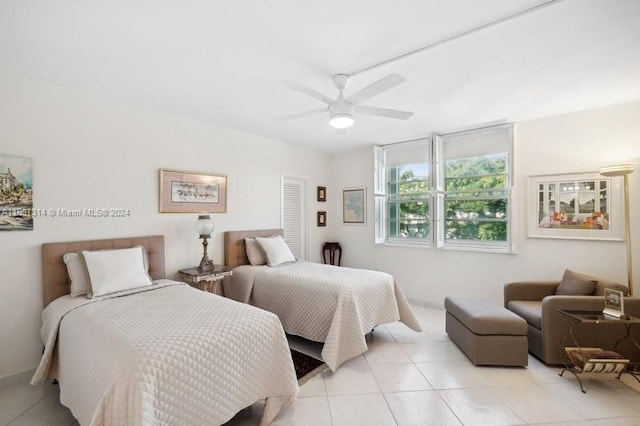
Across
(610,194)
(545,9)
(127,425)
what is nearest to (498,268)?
(610,194)

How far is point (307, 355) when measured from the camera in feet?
9.65

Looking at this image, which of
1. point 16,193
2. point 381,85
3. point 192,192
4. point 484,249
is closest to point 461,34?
point 381,85

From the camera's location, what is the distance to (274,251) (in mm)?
3895

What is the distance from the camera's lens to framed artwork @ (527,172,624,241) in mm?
3191

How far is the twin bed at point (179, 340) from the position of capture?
4.74ft

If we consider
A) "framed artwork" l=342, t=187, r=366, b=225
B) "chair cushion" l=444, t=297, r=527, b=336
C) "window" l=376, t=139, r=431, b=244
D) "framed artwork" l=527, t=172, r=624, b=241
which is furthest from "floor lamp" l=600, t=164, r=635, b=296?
"framed artwork" l=342, t=187, r=366, b=225

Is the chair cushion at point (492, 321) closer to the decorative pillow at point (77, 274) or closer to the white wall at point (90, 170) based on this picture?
the white wall at point (90, 170)

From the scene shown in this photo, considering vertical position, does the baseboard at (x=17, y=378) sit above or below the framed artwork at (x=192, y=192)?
below

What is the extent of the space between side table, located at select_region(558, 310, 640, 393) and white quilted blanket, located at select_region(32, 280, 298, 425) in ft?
7.43

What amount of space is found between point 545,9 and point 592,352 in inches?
102

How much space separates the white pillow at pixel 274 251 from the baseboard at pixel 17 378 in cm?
236

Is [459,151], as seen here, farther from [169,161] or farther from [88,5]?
[88,5]

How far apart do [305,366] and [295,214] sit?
273cm

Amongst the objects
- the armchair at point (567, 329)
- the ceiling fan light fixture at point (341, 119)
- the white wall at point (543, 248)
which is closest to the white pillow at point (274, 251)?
the white wall at point (543, 248)
